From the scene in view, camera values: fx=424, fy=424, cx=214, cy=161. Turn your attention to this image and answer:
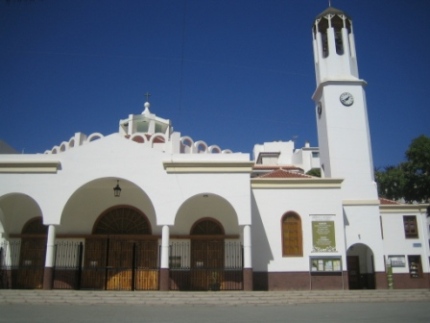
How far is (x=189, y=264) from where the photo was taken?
17547mm

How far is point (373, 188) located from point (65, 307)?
1400 cm

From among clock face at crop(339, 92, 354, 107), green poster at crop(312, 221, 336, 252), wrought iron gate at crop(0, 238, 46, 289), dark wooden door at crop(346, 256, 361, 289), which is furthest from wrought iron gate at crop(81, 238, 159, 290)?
clock face at crop(339, 92, 354, 107)

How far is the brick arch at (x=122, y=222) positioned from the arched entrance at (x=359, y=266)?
9559 millimetres

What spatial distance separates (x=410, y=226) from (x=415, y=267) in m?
2.00

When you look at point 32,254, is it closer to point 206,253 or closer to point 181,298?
point 206,253

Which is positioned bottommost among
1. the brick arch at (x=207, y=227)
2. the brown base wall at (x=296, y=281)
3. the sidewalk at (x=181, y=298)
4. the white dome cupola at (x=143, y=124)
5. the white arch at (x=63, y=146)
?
the sidewalk at (x=181, y=298)

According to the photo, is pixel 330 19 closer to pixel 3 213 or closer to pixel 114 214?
pixel 114 214

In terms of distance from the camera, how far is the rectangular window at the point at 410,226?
21.2 metres

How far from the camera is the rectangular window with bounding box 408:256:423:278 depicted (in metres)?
20.6

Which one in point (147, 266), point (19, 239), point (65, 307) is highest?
point (19, 239)

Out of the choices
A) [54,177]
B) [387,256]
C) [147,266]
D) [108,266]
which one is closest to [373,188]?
[387,256]

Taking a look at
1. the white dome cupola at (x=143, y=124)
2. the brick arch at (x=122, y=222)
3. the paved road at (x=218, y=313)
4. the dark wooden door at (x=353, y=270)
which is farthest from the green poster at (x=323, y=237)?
the white dome cupola at (x=143, y=124)

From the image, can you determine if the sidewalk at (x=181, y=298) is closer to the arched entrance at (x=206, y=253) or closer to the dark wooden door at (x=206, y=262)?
the dark wooden door at (x=206, y=262)

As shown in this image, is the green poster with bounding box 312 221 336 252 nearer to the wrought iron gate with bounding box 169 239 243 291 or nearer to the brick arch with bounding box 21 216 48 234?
the wrought iron gate with bounding box 169 239 243 291
